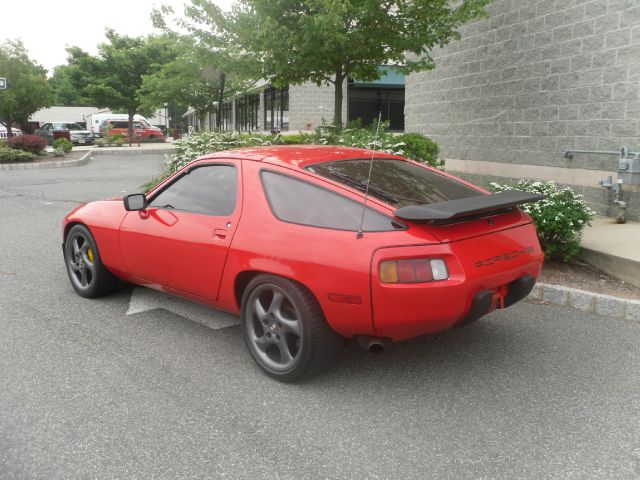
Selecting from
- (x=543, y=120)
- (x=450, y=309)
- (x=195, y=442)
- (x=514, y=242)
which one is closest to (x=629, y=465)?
(x=450, y=309)

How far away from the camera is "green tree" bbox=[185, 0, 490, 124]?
8.62m

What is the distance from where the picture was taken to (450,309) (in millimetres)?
3164

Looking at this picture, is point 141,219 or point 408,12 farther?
point 408,12

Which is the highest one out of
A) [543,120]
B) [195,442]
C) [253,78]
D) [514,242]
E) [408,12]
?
[408,12]

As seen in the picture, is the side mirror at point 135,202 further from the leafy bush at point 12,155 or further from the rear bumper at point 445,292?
the leafy bush at point 12,155

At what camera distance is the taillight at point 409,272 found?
3.11m

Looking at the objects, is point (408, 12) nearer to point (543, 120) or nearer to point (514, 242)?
point (543, 120)

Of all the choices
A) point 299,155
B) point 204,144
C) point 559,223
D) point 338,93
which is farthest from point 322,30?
point 299,155

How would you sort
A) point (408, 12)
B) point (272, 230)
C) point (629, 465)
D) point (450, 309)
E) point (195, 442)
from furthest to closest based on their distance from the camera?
1. point (408, 12)
2. point (272, 230)
3. point (450, 309)
4. point (195, 442)
5. point (629, 465)

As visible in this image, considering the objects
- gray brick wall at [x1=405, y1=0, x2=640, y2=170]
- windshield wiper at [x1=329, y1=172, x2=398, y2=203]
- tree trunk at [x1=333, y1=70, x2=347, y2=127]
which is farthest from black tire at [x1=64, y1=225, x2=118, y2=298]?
gray brick wall at [x1=405, y1=0, x2=640, y2=170]

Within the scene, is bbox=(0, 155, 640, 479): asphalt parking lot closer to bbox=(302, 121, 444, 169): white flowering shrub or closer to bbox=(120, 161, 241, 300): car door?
bbox=(120, 161, 241, 300): car door

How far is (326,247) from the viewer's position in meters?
3.31

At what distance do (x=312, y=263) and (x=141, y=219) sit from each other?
6.30 feet

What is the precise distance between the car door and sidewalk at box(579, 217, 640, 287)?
150 inches
